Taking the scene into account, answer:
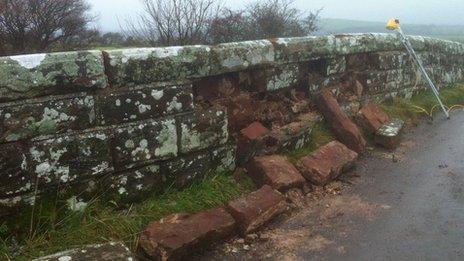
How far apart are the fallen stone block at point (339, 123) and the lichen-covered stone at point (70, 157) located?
96.3 inches

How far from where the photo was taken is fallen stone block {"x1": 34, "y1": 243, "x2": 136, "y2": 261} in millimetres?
2348

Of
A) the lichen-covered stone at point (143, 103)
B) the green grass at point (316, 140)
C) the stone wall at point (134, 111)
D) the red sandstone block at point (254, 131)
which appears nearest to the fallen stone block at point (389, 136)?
the green grass at point (316, 140)

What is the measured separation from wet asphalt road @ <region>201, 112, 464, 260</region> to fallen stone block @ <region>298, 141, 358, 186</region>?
159 millimetres

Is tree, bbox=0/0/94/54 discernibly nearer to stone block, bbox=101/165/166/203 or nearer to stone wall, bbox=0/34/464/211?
stone wall, bbox=0/34/464/211

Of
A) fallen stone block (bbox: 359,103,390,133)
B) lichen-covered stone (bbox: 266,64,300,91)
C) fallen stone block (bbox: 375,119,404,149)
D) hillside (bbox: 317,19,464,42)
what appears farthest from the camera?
hillside (bbox: 317,19,464,42)

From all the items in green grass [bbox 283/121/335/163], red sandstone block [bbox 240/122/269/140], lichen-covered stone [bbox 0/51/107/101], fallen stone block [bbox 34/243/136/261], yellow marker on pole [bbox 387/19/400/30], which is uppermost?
yellow marker on pole [bbox 387/19/400/30]

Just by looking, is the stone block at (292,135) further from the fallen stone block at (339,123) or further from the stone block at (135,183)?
the stone block at (135,183)

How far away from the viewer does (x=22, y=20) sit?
13.6m

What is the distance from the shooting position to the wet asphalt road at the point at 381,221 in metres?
2.71

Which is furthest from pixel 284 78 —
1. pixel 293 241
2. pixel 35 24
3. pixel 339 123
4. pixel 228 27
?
pixel 35 24

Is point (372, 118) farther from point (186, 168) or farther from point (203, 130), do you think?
point (186, 168)

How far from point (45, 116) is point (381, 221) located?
2400mm

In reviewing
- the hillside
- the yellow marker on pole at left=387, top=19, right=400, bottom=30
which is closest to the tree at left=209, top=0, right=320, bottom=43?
the yellow marker on pole at left=387, top=19, right=400, bottom=30

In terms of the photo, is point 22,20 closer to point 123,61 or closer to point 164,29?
point 164,29
